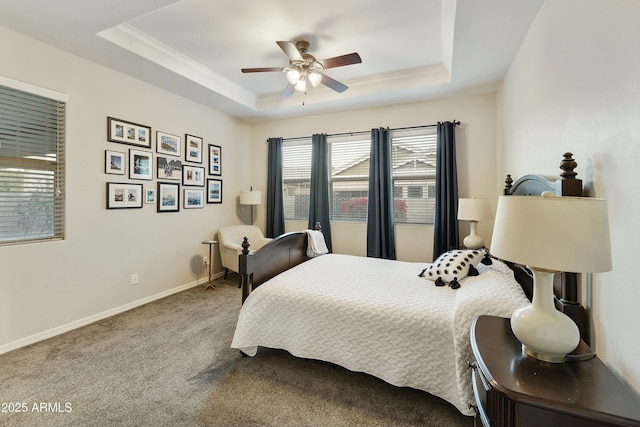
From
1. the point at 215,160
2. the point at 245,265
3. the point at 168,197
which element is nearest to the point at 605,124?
the point at 245,265

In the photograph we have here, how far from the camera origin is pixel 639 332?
0.99 m

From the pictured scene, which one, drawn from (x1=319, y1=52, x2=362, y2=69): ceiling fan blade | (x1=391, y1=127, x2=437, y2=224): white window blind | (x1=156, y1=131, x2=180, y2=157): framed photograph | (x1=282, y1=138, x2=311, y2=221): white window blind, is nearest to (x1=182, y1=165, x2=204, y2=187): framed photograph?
(x1=156, y1=131, x2=180, y2=157): framed photograph

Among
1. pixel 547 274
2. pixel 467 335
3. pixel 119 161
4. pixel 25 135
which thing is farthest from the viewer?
pixel 119 161

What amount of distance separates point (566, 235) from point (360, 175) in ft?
11.7

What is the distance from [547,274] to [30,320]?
378 cm

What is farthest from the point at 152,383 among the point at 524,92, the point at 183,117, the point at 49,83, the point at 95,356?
the point at 524,92

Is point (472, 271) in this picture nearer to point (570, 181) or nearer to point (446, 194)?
point (570, 181)

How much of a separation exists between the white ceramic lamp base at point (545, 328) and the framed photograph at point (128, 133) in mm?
3816

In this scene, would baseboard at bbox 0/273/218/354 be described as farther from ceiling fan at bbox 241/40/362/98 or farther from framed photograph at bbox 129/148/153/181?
ceiling fan at bbox 241/40/362/98

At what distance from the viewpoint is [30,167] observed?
2516mm

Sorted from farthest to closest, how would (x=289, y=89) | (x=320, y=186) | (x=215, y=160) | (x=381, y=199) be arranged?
(x=320, y=186), (x=215, y=160), (x=381, y=199), (x=289, y=89)

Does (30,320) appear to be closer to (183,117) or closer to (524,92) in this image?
(183,117)

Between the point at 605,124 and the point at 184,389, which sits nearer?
the point at 605,124

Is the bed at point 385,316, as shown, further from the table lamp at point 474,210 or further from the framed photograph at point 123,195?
the framed photograph at point 123,195
